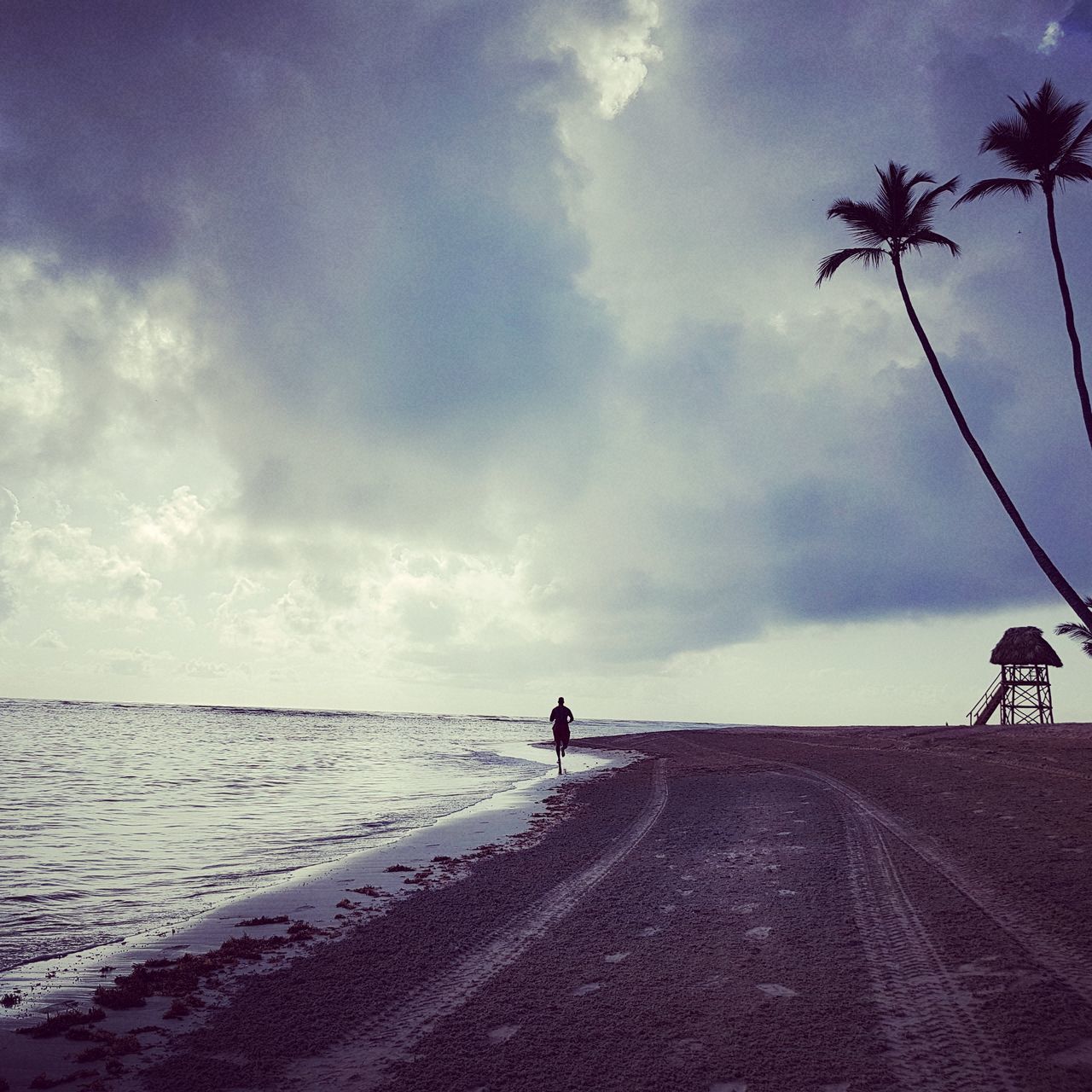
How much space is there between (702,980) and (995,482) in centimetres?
2101

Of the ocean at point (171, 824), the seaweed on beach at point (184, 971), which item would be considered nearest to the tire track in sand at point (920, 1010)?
the seaweed on beach at point (184, 971)

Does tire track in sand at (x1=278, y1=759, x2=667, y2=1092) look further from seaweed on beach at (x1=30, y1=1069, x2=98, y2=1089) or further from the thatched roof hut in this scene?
the thatched roof hut

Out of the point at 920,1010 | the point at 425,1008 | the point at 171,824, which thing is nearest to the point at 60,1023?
the point at 425,1008

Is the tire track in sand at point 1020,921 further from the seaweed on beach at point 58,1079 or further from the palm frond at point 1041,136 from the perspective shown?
the palm frond at point 1041,136

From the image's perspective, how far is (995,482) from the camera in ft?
70.5

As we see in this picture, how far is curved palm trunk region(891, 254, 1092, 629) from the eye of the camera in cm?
2023

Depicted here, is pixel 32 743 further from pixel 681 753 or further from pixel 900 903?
pixel 900 903

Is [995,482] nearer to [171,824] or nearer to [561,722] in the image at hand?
[561,722]

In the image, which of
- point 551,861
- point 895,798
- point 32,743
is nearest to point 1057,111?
point 895,798

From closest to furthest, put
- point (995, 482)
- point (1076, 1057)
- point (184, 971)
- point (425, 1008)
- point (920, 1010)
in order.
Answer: point (1076, 1057) < point (920, 1010) < point (425, 1008) < point (184, 971) < point (995, 482)

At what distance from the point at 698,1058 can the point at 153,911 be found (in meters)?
7.63

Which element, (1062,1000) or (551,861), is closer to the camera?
(1062,1000)

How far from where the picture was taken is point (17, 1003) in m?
5.81

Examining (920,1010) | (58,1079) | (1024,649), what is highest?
(1024,649)
